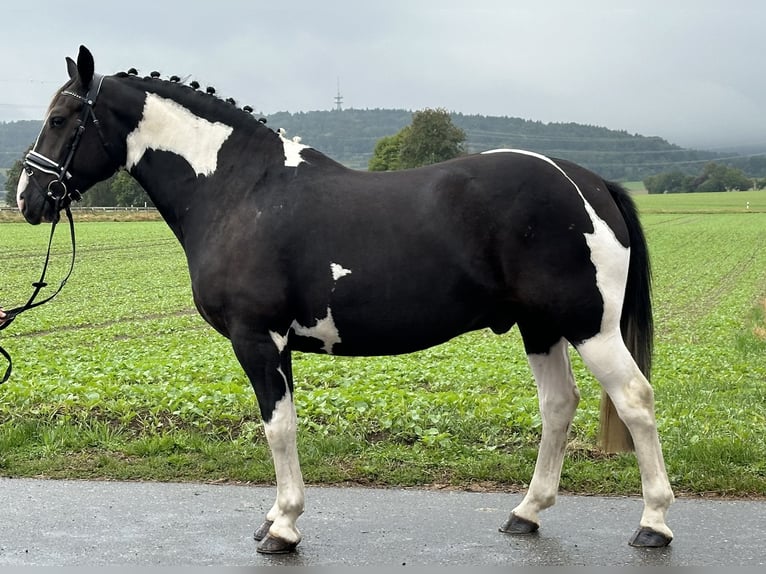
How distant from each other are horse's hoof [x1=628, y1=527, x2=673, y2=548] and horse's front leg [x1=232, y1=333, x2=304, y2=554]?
1.74 meters

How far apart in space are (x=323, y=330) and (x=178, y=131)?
1.44m

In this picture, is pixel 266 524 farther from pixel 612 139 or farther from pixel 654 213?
pixel 612 139

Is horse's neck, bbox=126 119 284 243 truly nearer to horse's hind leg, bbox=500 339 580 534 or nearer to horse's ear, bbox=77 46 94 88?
horse's ear, bbox=77 46 94 88

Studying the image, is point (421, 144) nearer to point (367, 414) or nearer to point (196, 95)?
point (367, 414)

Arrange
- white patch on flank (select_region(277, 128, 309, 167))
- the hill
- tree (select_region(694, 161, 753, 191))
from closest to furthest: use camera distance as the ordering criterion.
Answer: white patch on flank (select_region(277, 128, 309, 167))
tree (select_region(694, 161, 753, 191))
the hill

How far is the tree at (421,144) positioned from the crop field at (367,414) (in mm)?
52897

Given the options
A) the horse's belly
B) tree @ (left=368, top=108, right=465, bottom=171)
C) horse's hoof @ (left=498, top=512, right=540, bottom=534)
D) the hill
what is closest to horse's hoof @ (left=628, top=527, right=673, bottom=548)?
horse's hoof @ (left=498, top=512, right=540, bottom=534)

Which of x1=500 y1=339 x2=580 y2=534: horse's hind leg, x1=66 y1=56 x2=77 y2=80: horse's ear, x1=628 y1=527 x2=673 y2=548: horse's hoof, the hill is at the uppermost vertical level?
the hill

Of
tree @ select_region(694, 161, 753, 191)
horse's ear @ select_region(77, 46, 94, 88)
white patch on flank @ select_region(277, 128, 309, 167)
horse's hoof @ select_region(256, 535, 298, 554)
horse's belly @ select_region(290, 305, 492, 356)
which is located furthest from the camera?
tree @ select_region(694, 161, 753, 191)

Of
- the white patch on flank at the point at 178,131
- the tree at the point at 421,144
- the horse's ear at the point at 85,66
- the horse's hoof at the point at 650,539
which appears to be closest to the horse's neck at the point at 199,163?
the white patch on flank at the point at 178,131

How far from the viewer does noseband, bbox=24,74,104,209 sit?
4785mm

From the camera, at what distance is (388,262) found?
4508mm

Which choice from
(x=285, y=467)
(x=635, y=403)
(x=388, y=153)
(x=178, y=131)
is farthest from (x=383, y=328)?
(x=388, y=153)

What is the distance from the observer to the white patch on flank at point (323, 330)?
14.9 feet
